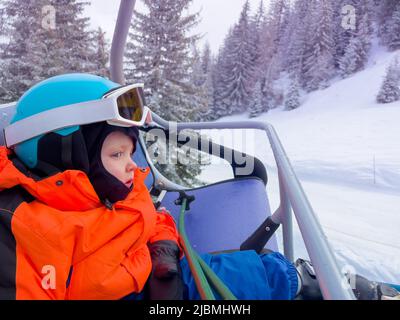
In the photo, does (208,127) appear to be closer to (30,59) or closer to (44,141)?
(44,141)

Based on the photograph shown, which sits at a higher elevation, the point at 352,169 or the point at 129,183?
the point at 129,183

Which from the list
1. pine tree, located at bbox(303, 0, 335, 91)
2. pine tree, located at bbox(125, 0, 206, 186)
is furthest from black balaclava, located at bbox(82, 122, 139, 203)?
pine tree, located at bbox(303, 0, 335, 91)

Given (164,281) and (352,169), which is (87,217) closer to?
(164,281)

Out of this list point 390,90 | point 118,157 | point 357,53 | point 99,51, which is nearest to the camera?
point 118,157

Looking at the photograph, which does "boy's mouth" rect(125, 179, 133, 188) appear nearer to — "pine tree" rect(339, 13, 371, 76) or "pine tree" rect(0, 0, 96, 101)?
"pine tree" rect(0, 0, 96, 101)

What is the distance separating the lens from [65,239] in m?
1.07

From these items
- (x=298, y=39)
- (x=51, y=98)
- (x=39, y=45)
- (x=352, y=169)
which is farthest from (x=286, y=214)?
(x=298, y=39)

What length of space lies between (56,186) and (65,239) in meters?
0.22

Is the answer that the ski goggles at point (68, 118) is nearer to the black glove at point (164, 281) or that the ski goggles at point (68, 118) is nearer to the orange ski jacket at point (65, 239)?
the orange ski jacket at point (65, 239)

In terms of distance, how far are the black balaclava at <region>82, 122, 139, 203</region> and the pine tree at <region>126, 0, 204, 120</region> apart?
24.4 ft

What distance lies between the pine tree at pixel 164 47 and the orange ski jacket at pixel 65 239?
299 inches

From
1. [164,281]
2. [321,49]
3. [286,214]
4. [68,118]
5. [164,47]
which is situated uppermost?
[321,49]

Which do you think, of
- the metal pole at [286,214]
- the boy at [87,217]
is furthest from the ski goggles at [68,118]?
the metal pole at [286,214]
